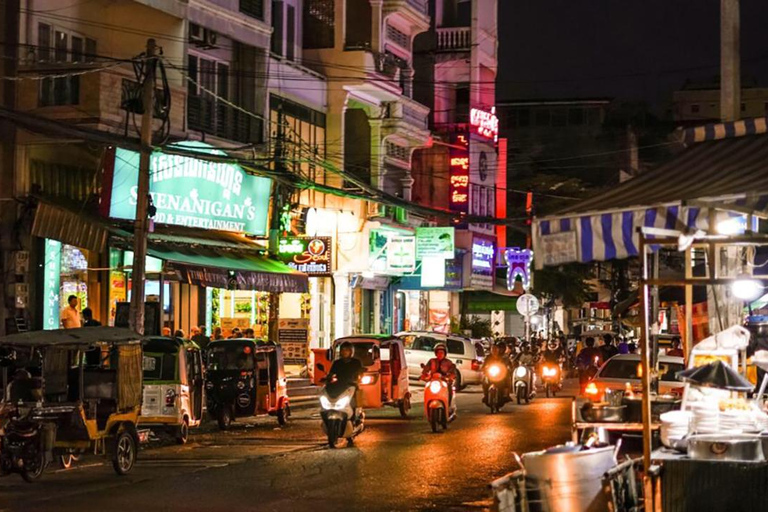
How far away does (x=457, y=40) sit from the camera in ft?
200

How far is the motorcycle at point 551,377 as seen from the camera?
38.7 meters

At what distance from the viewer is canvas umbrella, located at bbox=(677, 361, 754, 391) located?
10750 millimetres

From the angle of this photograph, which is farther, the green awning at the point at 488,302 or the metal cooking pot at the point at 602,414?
the green awning at the point at 488,302

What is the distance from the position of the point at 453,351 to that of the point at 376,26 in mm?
11682

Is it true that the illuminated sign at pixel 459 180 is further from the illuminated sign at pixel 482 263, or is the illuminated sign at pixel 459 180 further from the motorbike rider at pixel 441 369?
the motorbike rider at pixel 441 369

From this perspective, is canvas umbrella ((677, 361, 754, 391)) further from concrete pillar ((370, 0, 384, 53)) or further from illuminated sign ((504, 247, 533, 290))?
illuminated sign ((504, 247, 533, 290))

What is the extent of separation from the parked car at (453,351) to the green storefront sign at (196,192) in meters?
9.28

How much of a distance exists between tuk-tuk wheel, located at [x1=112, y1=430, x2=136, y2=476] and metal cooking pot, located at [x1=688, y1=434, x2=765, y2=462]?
9262 millimetres

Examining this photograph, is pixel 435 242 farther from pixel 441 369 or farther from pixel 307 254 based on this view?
pixel 441 369

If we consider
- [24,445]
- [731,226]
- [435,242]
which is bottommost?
[24,445]

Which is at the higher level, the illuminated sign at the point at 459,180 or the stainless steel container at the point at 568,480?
the illuminated sign at the point at 459,180

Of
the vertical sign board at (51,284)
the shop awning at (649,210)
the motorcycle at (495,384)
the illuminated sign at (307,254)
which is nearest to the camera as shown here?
the shop awning at (649,210)

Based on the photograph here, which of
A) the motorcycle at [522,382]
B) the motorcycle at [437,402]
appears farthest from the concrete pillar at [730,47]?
the motorcycle at [522,382]

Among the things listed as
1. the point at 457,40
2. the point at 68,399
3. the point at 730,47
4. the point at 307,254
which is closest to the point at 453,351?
the point at 307,254
